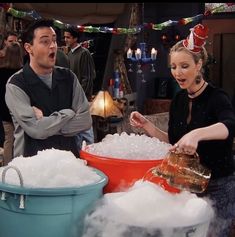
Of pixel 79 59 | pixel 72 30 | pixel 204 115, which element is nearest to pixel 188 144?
pixel 204 115

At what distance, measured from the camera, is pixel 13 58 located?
4406mm

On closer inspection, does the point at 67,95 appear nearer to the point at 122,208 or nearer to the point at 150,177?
the point at 150,177

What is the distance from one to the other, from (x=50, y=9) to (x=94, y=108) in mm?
1866

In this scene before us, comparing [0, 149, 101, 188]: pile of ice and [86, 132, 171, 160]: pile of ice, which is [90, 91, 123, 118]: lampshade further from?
[0, 149, 101, 188]: pile of ice

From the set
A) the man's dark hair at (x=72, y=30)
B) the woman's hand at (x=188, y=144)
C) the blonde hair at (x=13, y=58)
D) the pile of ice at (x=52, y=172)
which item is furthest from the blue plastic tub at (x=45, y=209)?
the man's dark hair at (x=72, y=30)

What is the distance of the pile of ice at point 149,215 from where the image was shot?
121 centimetres

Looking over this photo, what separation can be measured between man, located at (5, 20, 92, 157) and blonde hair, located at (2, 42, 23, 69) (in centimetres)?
203

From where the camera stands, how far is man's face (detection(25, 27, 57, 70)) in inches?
91.4

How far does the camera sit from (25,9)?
6.01 metres

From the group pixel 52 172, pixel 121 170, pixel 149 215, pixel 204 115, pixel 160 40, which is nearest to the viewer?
pixel 149 215

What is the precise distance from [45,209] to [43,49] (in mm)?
1241

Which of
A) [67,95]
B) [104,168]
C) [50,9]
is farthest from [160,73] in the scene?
[104,168]

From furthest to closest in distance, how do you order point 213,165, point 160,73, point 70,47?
point 160,73
point 70,47
point 213,165

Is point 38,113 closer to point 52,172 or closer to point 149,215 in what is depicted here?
point 52,172
